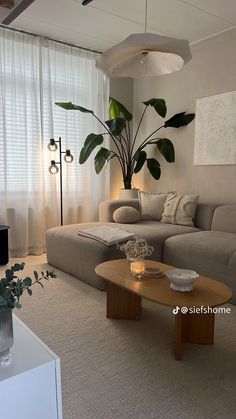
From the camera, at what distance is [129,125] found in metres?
4.84

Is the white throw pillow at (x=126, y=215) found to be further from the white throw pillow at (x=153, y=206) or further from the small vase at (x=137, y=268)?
the small vase at (x=137, y=268)

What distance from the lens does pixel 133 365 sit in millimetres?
→ 1672

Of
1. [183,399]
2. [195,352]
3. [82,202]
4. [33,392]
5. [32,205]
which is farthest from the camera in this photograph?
[82,202]

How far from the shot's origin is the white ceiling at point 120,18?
10.1ft

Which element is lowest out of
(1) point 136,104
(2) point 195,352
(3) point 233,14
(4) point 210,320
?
(2) point 195,352

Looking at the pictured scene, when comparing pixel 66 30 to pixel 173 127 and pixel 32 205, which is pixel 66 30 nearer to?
pixel 173 127

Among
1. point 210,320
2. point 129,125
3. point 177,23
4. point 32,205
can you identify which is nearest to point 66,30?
point 177,23

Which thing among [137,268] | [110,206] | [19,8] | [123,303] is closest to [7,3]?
[19,8]

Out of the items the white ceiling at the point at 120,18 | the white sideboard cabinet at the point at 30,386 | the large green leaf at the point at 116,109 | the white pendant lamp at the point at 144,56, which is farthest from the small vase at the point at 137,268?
the large green leaf at the point at 116,109

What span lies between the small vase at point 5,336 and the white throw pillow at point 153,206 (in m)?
2.90

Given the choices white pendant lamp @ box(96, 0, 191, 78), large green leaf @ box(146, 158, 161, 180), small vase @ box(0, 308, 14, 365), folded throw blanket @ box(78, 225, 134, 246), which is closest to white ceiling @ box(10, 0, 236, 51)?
white pendant lamp @ box(96, 0, 191, 78)

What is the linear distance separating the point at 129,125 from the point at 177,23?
1.65 metres

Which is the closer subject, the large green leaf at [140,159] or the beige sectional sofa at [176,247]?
the beige sectional sofa at [176,247]

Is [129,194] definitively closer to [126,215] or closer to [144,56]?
[126,215]
